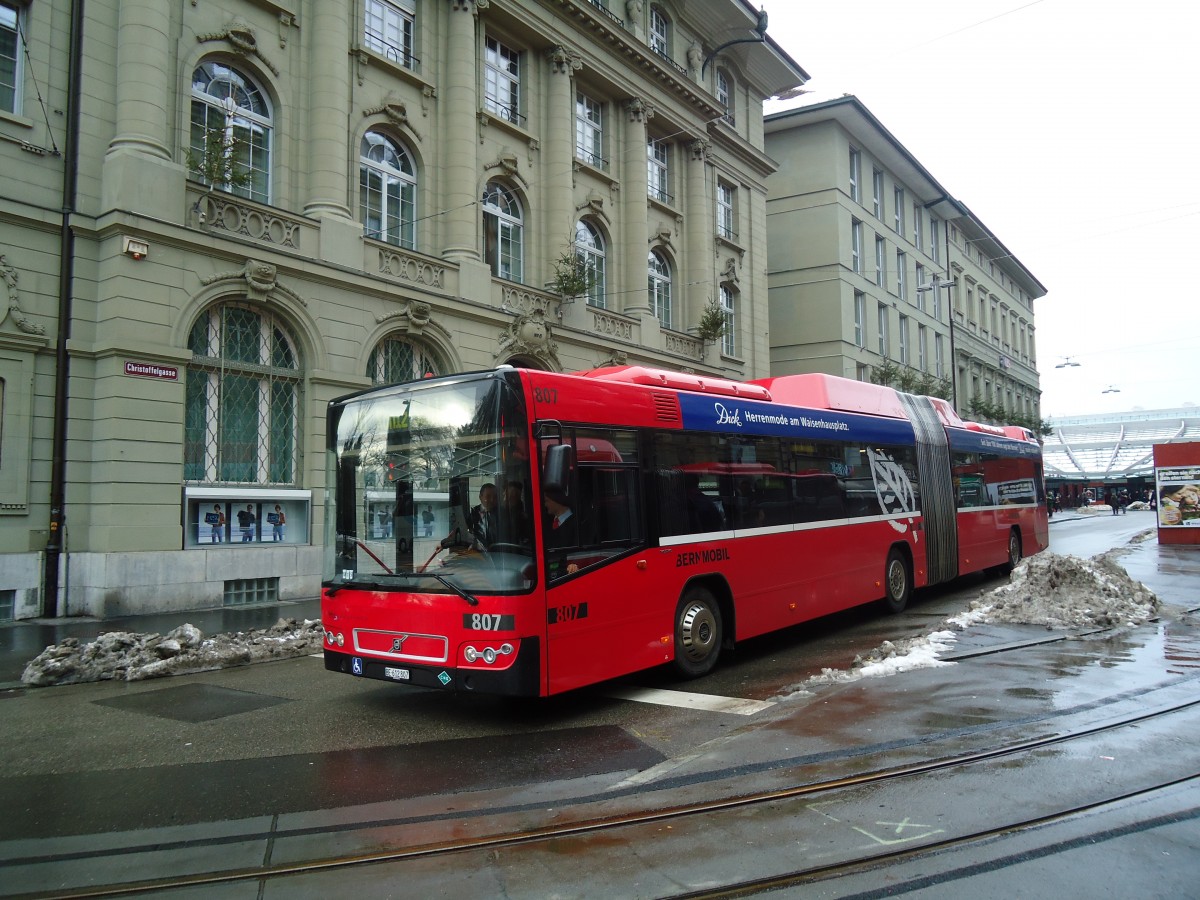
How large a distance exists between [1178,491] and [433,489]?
88.4ft

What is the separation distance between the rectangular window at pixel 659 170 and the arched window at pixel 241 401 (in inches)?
583

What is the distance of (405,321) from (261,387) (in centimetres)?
347

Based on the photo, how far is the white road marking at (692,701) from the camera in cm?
739

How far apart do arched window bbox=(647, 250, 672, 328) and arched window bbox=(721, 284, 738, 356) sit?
288 centimetres

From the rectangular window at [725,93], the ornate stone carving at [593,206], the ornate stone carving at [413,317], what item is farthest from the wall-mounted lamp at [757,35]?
the ornate stone carving at [413,317]

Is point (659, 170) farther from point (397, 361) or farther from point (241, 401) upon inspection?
point (241, 401)

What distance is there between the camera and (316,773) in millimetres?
5836

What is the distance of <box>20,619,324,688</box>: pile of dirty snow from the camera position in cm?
906

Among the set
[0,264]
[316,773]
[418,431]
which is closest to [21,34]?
[0,264]

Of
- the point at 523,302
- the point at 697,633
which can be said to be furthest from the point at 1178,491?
the point at 697,633

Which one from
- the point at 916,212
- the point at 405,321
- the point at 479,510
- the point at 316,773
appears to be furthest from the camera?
the point at 916,212

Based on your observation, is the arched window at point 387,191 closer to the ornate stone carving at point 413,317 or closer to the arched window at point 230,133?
the ornate stone carving at point 413,317

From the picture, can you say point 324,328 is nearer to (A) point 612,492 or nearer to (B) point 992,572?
(A) point 612,492

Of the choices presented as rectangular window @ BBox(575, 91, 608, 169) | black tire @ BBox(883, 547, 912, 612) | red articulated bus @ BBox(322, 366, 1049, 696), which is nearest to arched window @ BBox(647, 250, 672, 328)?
rectangular window @ BBox(575, 91, 608, 169)
